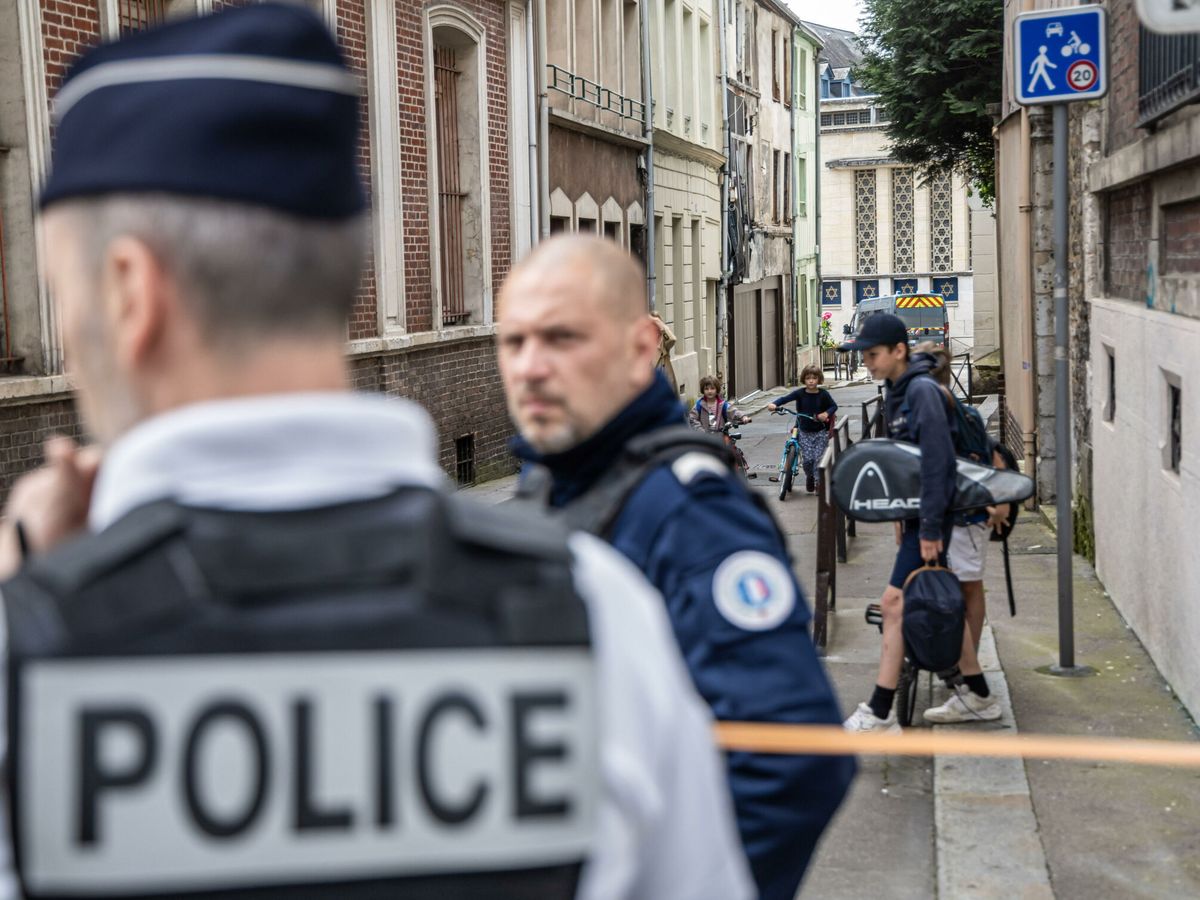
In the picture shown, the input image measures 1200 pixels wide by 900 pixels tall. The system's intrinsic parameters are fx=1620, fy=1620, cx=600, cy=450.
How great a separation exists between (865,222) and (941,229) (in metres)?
3.21

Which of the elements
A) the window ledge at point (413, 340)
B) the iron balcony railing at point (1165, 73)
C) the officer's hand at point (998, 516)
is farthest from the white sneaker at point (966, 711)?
the window ledge at point (413, 340)

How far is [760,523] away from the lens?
2471 millimetres

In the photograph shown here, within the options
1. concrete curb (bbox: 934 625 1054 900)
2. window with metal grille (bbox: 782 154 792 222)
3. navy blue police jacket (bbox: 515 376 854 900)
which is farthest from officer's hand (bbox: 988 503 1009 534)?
window with metal grille (bbox: 782 154 792 222)

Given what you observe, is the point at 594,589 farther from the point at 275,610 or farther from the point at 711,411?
the point at 711,411

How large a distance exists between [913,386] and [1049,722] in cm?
167

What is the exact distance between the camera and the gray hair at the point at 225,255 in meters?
1.27

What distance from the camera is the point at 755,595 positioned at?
2.34 meters

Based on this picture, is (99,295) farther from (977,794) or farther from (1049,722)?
(1049,722)

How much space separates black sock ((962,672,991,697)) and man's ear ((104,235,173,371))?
6560mm

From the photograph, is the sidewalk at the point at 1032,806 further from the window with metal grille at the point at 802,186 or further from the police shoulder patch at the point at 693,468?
the window with metal grille at the point at 802,186

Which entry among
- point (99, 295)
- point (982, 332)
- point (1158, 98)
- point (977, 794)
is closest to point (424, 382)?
point (1158, 98)

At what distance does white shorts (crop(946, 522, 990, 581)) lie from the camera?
289 inches

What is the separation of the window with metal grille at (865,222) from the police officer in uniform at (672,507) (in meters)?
67.1

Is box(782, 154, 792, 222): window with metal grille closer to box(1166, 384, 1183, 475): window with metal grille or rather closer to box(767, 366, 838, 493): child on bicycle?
box(767, 366, 838, 493): child on bicycle
